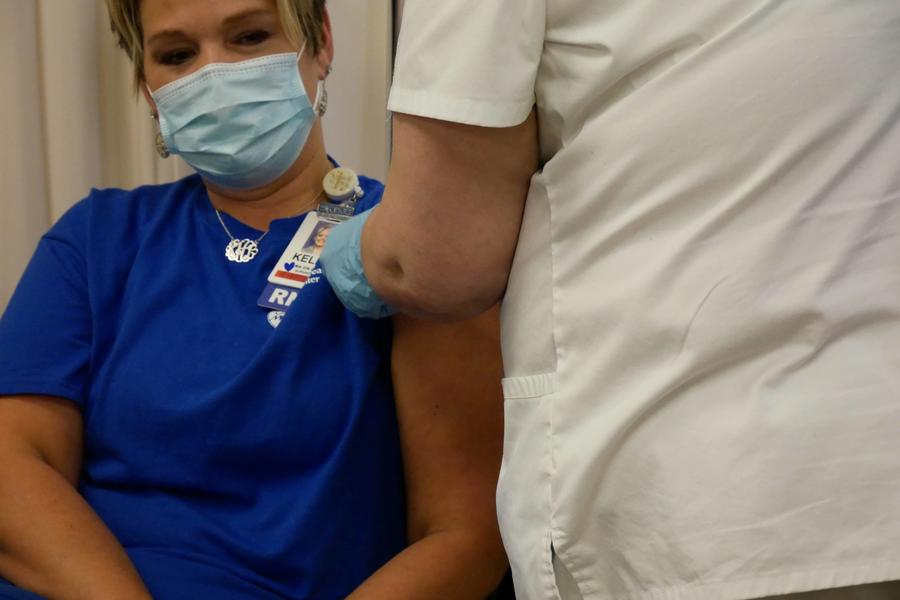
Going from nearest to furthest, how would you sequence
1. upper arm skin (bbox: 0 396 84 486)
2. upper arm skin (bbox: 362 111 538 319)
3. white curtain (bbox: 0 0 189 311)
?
upper arm skin (bbox: 362 111 538 319)
upper arm skin (bbox: 0 396 84 486)
white curtain (bbox: 0 0 189 311)

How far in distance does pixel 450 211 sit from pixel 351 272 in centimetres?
40

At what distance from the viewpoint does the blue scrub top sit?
1.28m

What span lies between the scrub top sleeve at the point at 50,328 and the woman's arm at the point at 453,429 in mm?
511

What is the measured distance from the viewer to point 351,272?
1.24 metres

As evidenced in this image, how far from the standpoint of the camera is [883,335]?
75 centimetres

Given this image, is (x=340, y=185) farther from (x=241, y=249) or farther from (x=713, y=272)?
(x=713, y=272)

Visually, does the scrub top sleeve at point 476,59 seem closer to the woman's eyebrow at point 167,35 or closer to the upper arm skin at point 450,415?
the upper arm skin at point 450,415

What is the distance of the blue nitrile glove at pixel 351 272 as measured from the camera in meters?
1.23

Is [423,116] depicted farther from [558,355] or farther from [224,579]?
[224,579]

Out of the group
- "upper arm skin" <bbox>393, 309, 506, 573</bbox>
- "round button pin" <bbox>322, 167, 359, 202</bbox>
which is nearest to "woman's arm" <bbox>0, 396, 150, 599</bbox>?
"upper arm skin" <bbox>393, 309, 506, 573</bbox>

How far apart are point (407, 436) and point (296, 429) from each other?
178 mm

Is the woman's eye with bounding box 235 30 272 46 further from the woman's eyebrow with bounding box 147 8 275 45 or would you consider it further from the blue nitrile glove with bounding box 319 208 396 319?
the blue nitrile glove with bounding box 319 208 396 319

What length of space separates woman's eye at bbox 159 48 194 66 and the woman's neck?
0.22m

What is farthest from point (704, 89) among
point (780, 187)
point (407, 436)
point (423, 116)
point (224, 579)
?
point (224, 579)
